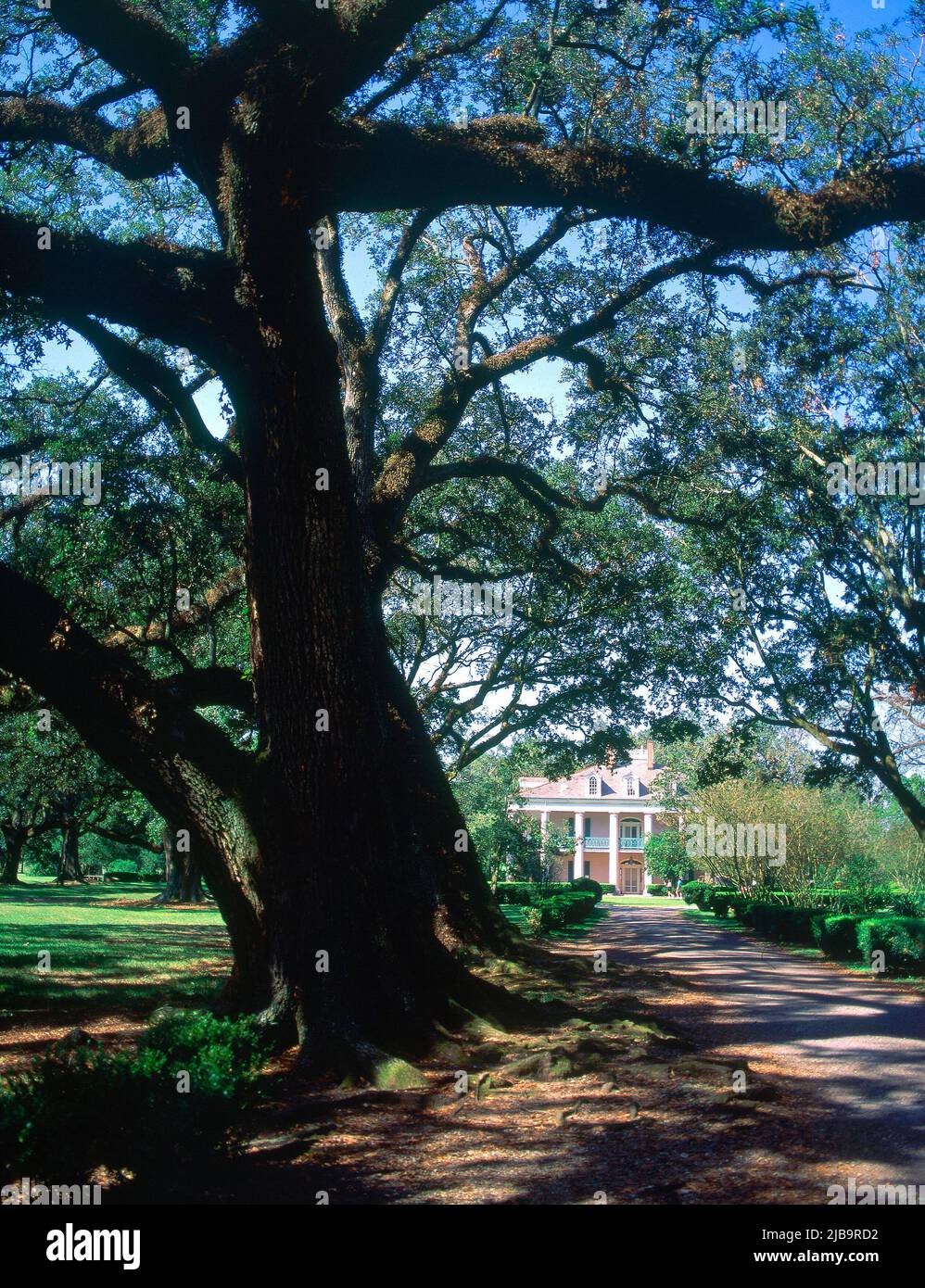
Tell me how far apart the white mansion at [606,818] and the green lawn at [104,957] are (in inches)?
1804

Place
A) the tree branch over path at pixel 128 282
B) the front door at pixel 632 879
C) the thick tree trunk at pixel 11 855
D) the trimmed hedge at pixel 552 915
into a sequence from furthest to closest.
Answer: the front door at pixel 632 879
the thick tree trunk at pixel 11 855
the trimmed hedge at pixel 552 915
the tree branch over path at pixel 128 282

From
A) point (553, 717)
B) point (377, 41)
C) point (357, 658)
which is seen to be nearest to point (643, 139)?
point (377, 41)

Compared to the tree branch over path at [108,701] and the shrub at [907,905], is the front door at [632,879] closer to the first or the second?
the shrub at [907,905]

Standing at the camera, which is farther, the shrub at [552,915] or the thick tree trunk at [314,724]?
the shrub at [552,915]

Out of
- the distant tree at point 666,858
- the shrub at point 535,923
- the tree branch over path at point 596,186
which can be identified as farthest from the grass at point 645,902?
the tree branch over path at point 596,186

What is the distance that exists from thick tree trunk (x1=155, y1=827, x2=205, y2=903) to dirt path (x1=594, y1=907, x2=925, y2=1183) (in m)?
20.3

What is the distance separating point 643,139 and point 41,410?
31.8 feet

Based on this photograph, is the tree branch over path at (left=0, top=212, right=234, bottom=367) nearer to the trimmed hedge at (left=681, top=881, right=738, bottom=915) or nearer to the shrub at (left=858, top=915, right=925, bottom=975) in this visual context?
the shrub at (left=858, top=915, right=925, bottom=975)

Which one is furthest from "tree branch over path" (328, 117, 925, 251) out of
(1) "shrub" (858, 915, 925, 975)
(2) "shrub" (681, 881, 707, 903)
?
(2) "shrub" (681, 881, 707, 903)

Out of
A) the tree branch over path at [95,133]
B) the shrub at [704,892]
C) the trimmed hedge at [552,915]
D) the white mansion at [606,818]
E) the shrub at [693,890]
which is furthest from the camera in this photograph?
the white mansion at [606,818]

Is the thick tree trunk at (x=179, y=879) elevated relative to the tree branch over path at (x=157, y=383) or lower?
lower

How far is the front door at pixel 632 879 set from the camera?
7404 centimetres
